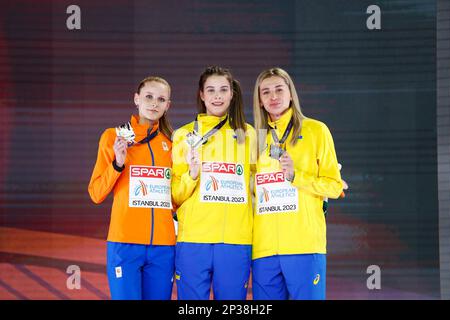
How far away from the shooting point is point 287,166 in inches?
157

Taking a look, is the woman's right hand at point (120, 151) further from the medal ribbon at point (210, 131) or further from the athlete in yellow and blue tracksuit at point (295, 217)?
the athlete in yellow and blue tracksuit at point (295, 217)

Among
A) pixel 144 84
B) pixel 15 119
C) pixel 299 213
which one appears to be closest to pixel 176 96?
pixel 15 119

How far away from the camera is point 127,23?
233 inches

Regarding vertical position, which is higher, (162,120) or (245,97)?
(245,97)

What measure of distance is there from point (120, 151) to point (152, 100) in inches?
14.9

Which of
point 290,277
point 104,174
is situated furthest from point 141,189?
point 290,277

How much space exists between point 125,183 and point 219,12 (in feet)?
7.23

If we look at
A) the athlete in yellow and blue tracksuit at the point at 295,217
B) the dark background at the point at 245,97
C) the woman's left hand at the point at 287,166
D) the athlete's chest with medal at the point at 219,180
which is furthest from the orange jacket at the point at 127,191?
the dark background at the point at 245,97

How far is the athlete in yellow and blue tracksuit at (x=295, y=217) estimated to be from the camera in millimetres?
3990

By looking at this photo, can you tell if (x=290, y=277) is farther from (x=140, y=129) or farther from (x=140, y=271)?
(x=140, y=129)

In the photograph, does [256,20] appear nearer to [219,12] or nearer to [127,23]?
[219,12]

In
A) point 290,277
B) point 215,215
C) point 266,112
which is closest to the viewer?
point 290,277

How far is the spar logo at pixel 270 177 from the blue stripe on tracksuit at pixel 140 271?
0.59 metres

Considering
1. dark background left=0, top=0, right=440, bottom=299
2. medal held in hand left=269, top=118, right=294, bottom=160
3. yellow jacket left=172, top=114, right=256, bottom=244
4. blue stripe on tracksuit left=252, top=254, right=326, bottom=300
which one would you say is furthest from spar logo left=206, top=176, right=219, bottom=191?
dark background left=0, top=0, right=440, bottom=299
